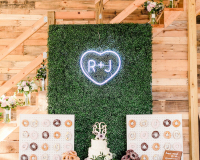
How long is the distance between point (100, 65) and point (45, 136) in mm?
1362

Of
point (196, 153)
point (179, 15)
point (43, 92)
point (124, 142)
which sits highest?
point (179, 15)

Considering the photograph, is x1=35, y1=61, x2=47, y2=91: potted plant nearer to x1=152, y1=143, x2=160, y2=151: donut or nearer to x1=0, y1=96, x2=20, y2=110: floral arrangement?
x1=0, y1=96, x2=20, y2=110: floral arrangement

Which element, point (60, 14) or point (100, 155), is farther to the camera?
point (60, 14)

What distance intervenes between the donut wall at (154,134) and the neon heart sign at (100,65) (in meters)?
0.72

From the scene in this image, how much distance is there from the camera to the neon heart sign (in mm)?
3266

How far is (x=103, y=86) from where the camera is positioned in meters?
3.27

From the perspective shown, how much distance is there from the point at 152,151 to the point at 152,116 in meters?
0.52

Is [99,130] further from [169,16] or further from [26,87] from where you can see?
[169,16]

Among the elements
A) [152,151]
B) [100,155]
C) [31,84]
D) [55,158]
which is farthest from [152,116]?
[31,84]

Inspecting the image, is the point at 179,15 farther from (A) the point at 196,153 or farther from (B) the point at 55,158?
(B) the point at 55,158

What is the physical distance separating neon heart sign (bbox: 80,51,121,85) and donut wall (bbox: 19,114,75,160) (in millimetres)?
715

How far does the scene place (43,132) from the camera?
3117 millimetres

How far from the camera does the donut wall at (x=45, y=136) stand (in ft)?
10.1

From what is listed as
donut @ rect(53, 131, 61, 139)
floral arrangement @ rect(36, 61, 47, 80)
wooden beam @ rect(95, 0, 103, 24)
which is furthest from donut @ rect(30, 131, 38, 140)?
wooden beam @ rect(95, 0, 103, 24)
